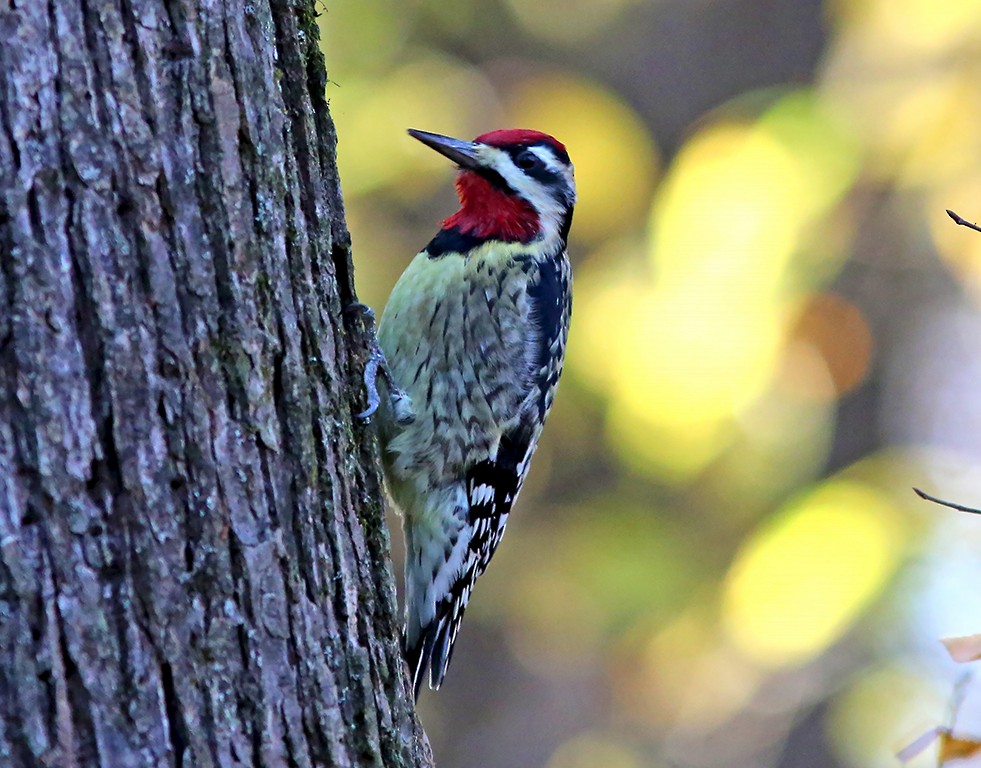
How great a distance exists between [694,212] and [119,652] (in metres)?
3.83

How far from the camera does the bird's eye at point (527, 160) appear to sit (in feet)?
11.6

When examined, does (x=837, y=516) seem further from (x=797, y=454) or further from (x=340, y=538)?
(x=340, y=538)

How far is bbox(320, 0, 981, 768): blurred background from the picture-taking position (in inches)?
202

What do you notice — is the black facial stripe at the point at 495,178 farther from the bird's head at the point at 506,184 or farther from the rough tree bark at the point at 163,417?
the rough tree bark at the point at 163,417

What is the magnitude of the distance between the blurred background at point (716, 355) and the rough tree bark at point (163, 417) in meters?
3.26

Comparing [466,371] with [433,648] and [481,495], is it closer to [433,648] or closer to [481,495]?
[481,495]

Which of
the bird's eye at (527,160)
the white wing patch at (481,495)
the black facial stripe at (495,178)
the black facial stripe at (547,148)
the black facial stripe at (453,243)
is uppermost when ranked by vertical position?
the black facial stripe at (547,148)

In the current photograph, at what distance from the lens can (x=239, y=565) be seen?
1764 mm

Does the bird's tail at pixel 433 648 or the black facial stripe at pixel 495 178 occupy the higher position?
the black facial stripe at pixel 495 178

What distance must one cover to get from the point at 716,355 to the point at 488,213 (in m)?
2.10

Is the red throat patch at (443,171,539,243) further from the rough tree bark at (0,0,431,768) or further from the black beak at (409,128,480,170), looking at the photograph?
the rough tree bark at (0,0,431,768)

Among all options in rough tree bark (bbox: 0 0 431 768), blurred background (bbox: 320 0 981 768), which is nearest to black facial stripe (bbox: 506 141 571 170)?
blurred background (bbox: 320 0 981 768)

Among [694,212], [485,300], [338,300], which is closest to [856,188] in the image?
[694,212]

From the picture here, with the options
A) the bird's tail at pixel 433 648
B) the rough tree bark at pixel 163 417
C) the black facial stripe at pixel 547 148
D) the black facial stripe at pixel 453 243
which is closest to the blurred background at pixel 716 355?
the black facial stripe at pixel 547 148
